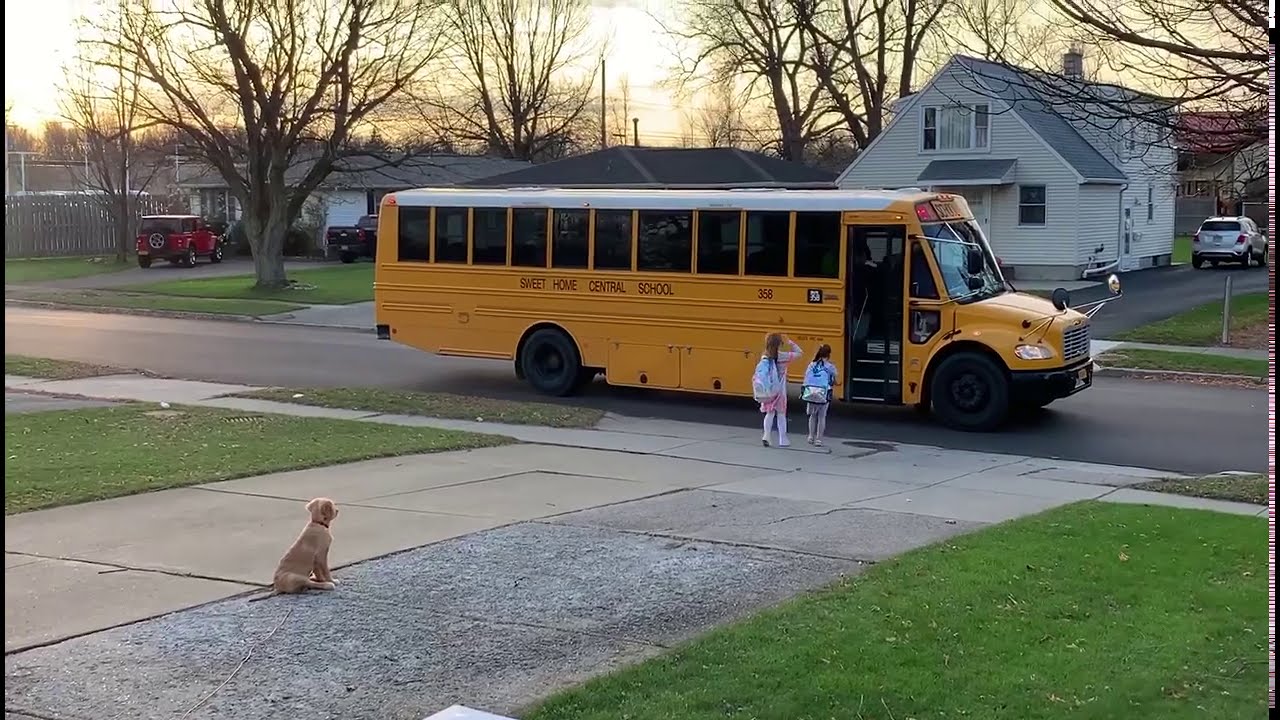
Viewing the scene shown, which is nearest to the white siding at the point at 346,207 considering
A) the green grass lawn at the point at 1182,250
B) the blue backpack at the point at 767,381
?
the green grass lawn at the point at 1182,250

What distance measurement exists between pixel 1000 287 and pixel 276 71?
24847 millimetres

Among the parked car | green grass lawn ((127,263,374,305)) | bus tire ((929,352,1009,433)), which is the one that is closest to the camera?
bus tire ((929,352,1009,433))

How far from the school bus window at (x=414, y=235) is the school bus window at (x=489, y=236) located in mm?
806

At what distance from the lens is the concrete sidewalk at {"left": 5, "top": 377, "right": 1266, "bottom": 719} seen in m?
5.98

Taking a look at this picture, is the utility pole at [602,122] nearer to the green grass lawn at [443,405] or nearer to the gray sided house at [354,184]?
the gray sided house at [354,184]

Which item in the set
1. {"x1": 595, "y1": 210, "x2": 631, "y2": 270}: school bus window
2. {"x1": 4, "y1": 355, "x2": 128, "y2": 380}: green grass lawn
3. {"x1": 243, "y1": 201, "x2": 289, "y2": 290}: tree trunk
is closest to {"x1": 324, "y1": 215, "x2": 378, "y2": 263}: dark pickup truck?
{"x1": 243, "y1": 201, "x2": 289, "y2": 290}: tree trunk

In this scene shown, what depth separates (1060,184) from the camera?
39062 mm

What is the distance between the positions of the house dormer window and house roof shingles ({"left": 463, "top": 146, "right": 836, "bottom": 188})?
490cm

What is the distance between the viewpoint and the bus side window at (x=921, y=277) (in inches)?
615

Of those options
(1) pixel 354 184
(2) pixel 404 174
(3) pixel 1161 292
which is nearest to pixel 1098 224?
(3) pixel 1161 292

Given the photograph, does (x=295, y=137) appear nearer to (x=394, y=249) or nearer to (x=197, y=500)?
(x=394, y=249)

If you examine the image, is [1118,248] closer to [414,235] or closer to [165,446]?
[414,235]

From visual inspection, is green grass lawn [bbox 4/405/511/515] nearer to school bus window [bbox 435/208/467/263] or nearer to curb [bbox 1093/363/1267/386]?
school bus window [bbox 435/208/467/263]

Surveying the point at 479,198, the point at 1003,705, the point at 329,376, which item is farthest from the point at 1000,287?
the point at 1003,705
